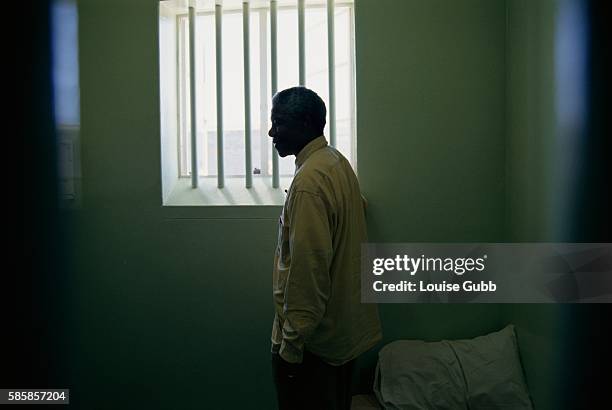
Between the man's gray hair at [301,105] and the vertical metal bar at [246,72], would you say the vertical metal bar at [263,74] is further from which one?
the man's gray hair at [301,105]

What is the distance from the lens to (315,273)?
3.67 feet

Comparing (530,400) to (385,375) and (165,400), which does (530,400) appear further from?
(165,400)

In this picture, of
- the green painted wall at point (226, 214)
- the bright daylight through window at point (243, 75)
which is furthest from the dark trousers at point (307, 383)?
the bright daylight through window at point (243, 75)

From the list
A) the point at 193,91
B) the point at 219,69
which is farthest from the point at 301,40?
the point at 193,91

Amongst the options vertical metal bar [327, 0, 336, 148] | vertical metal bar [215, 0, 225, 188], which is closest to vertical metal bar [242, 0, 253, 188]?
vertical metal bar [215, 0, 225, 188]

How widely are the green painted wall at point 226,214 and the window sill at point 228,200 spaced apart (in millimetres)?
23

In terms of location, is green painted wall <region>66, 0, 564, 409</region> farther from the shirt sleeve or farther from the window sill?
the shirt sleeve

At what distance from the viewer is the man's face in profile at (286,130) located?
4.08 ft

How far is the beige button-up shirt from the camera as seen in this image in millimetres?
1113

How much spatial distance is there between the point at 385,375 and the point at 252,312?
2.20 feet

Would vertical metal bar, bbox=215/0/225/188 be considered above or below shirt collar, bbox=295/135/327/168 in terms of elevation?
above

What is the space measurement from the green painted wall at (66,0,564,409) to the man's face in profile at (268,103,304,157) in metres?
0.71

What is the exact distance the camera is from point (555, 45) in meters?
1.45

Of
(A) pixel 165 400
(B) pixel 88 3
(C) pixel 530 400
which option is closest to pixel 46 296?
(C) pixel 530 400
